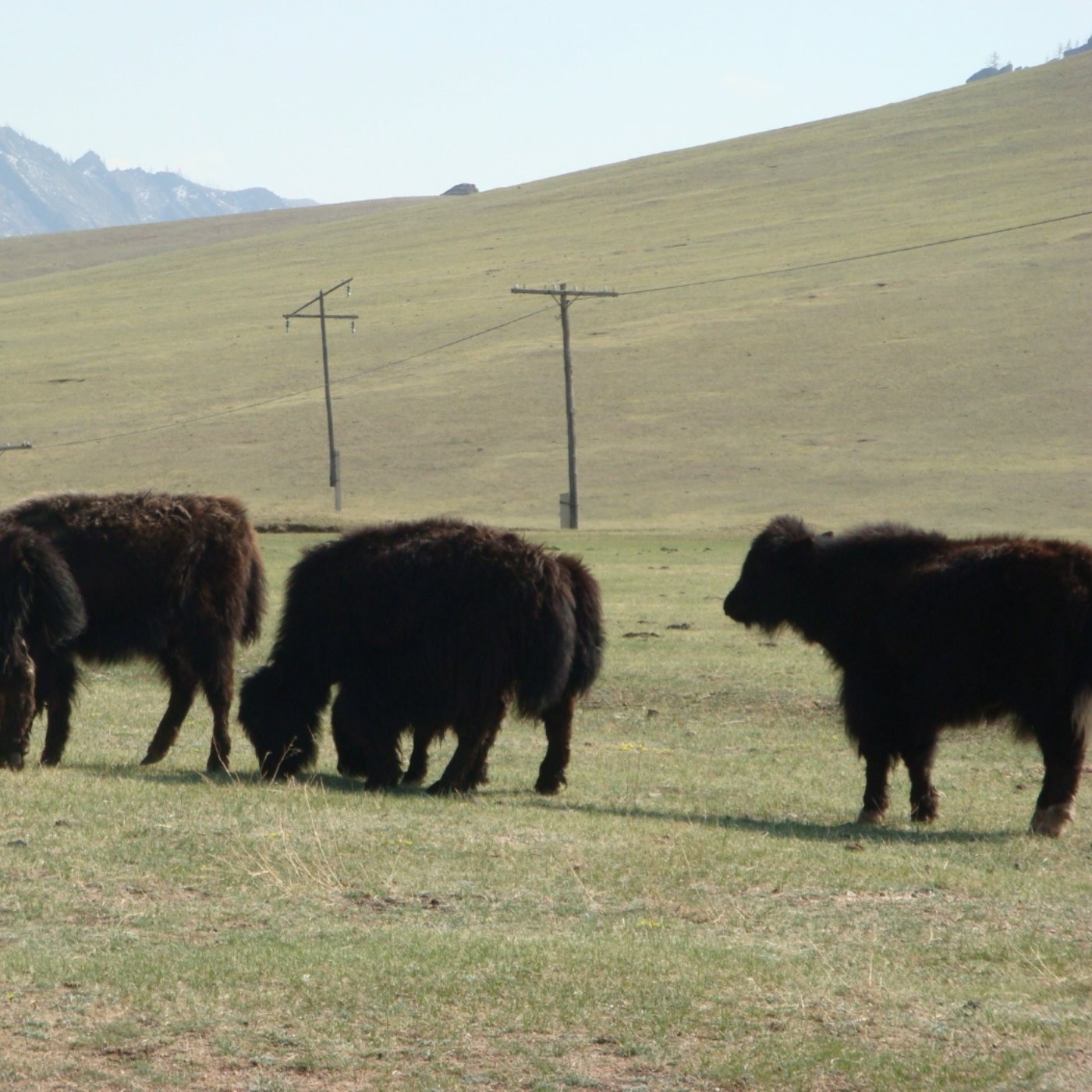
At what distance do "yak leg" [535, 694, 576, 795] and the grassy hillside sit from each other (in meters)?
25.6

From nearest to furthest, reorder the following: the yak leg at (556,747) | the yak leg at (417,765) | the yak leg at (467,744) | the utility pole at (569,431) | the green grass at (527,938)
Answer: the green grass at (527,938)
the yak leg at (467,744)
the yak leg at (556,747)
the yak leg at (417,765)
the utility pole at (569,431)

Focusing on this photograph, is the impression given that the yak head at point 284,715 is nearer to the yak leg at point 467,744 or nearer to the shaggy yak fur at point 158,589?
the shaggy yak fur at point 158,589

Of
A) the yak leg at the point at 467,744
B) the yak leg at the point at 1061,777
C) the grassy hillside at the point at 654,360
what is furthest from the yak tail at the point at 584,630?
the grassy hillside at the point at 654,360

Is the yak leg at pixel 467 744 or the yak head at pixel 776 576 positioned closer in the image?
the yak leg at pixel 467 744

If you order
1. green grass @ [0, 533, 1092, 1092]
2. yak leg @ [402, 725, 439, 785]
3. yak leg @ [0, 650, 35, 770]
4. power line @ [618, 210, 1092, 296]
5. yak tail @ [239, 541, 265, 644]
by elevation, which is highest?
power line @ [618, 210, 1092, 296]

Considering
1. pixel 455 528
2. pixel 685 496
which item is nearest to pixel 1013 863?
pixel 455 528

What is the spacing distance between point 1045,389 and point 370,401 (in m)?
23.4

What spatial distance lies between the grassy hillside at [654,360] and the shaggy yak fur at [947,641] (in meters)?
26.1

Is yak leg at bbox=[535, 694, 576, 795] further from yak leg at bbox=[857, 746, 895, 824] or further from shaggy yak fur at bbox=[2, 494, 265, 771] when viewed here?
shaggy yak fur at bbox=[2, 494, 265, 771]

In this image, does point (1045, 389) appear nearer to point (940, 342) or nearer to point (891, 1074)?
point (940, 342)

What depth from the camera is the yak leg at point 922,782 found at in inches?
368

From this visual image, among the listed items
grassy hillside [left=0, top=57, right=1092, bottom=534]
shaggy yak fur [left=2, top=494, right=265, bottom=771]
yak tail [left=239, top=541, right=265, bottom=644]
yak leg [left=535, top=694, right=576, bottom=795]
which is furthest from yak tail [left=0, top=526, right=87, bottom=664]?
grassy hillside [left=0, top=57, right=1092, bottom=534]

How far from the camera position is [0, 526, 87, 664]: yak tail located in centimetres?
933

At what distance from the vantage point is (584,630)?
986cm
